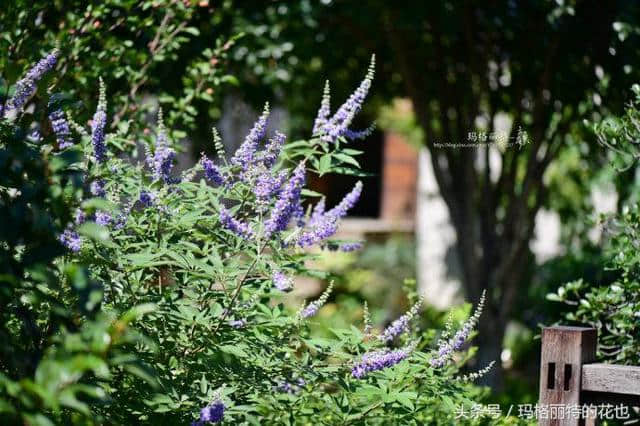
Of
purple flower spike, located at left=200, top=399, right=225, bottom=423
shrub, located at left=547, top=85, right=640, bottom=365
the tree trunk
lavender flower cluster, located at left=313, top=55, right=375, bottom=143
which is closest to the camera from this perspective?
purple flower spike, located at left=200, top=399, right=225, bottom=423

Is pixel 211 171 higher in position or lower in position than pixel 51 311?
higher

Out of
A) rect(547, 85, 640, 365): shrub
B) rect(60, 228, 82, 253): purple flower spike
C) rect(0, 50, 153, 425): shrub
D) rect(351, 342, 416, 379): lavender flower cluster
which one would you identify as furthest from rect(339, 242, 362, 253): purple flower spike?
rect(0, 50, 153, 425): shrub

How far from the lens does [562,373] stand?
9.64ft

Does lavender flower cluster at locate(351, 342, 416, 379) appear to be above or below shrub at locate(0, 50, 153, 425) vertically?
below

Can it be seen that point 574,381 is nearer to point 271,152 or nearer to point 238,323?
point 238,323

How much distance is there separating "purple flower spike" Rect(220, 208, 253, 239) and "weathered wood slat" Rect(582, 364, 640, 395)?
113 centimetres

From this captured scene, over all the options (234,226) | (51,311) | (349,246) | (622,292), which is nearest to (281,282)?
(234,226)

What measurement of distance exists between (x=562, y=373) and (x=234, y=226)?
114 cm

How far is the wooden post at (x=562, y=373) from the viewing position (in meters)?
2.91

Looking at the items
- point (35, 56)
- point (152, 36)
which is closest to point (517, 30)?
point (152, 36)

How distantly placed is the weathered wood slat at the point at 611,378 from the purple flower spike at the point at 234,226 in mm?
1135

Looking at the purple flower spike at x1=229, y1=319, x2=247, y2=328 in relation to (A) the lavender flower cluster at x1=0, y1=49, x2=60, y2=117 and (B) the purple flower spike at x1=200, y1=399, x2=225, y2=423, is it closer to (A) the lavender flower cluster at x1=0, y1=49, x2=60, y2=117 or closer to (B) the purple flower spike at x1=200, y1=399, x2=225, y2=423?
(B) the purple flower spike at x1=200, y1=399, x2=225, y2=423

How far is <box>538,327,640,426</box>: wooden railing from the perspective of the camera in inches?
114

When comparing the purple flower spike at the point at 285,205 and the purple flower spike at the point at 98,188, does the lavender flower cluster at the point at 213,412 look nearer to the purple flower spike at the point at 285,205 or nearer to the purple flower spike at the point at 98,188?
the purple flower spike at the point at 285,205
